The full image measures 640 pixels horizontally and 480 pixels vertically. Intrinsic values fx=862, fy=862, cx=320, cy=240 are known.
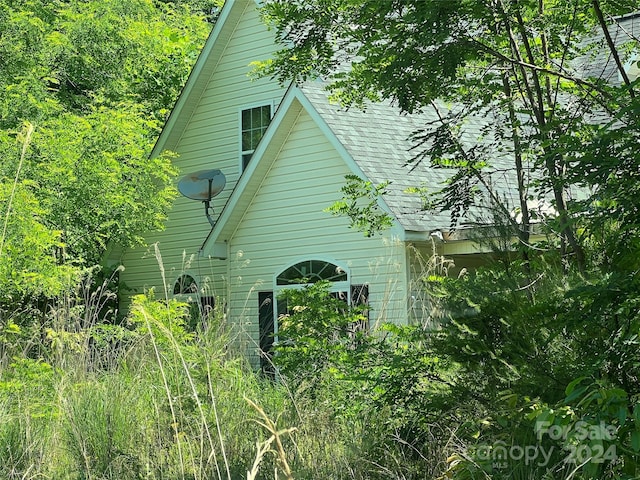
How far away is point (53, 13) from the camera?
66.0ft

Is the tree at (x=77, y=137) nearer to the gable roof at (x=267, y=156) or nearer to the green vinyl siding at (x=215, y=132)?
the green vinyl siding at (x=215, y=132)

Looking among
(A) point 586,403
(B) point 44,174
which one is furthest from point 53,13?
(A) point 586,403

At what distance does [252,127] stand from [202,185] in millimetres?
1825

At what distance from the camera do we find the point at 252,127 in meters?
16.8

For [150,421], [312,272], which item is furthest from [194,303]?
[150,421]

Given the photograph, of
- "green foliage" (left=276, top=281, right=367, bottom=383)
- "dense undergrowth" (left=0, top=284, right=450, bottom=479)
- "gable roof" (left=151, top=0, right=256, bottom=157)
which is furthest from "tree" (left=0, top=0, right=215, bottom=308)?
"green foliage" (left=276, top=281, right=367, bottom=383)

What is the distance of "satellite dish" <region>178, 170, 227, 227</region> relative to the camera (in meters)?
15.6

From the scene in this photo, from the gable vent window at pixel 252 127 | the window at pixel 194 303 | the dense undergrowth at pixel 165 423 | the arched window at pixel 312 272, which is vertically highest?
the gable vent window at pixel 252 127

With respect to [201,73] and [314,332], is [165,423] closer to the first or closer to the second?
[314,332]

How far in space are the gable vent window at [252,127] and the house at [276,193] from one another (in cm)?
2

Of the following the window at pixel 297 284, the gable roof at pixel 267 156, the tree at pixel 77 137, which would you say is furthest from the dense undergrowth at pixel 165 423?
the gable roof at pixel 267 156

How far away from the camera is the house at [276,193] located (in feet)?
42.1

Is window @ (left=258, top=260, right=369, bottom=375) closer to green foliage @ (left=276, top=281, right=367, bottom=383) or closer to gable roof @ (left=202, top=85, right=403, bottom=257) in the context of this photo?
gable roof @ (left=202, top=85, right=403, bottom=257)

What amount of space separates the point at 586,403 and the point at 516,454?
70.7 inches
